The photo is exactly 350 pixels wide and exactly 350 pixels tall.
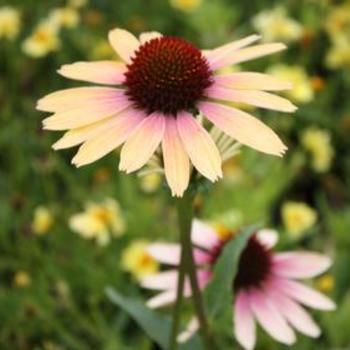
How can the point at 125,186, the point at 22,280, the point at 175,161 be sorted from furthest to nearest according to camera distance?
the point at 125,186, the point at 22,280, the point at 175,161

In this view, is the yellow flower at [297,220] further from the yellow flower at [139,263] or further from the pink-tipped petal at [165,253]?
the pink-tipped petal at [165,253]

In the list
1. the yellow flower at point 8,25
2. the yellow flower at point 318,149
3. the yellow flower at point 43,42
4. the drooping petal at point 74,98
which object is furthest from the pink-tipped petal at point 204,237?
the yellow flower at point 8,25

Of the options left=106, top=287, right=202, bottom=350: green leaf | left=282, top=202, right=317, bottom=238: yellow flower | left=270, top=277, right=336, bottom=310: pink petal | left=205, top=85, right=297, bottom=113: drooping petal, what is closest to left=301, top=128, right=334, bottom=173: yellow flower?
left=282, top=202, right=317, bottom=238: yellow flower

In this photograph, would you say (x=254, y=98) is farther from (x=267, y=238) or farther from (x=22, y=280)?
(x=22, y=280)

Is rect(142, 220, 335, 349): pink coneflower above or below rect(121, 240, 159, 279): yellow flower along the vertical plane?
below

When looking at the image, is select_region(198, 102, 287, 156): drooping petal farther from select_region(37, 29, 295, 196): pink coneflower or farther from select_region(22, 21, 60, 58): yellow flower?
select_region(22, 21, 60, 58): yellow flower

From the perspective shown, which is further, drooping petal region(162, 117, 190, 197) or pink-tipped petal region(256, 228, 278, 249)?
pink-tipped petal region(256, 228, 278, 249)

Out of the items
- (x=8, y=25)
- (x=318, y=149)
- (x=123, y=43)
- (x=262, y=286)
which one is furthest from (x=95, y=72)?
(x=8, y=25)
